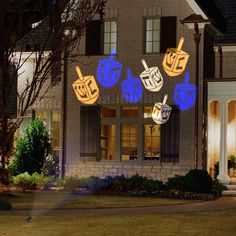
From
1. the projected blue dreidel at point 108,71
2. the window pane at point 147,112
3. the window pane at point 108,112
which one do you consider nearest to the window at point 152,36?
the projected blue dreidel at point 108,71

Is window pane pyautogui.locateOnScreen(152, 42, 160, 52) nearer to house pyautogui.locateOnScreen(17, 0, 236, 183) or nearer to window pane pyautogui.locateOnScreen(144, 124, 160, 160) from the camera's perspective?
house pyautogui.locateOnScreen(17, 0, 236, 183)

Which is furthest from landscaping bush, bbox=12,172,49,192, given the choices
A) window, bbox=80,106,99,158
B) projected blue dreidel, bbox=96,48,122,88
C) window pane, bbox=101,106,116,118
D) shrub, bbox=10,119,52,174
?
projected blue dreidel, bbox=96,48,122,88

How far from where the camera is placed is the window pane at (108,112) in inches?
1032

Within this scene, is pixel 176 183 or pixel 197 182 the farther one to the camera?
pixel 176 183

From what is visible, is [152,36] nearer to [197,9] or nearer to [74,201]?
[197,9]

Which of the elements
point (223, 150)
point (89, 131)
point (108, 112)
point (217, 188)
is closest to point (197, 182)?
point (217, 188)

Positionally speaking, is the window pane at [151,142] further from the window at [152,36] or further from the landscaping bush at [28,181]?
the landscaping bush at [28,181]

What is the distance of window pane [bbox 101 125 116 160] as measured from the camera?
85.7 ft

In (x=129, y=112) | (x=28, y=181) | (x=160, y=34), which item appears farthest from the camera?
(x=129, y=112)

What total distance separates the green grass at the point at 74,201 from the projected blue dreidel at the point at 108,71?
4.91m

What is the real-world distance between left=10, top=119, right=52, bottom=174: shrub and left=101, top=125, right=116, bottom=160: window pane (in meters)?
2.07

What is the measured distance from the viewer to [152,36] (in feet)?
85.2

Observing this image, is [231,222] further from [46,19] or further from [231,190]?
[46,19]

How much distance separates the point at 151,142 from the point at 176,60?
3.07m
